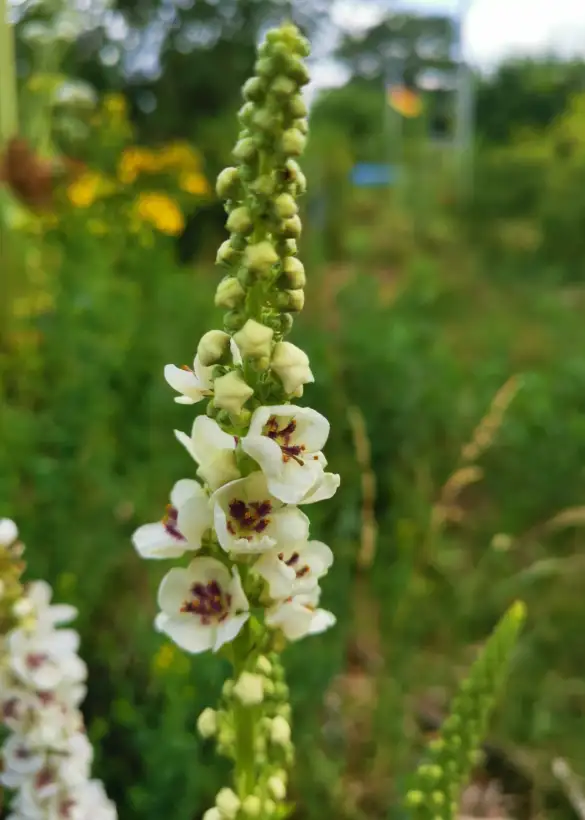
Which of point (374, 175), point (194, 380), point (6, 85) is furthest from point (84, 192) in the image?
point (374, 175)

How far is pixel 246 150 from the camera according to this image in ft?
1.94

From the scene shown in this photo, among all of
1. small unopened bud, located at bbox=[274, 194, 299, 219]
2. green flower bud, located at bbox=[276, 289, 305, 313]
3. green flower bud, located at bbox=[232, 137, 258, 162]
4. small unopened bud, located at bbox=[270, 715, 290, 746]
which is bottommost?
small unopened bud, located at bbox=[270, 715, 290, 746]

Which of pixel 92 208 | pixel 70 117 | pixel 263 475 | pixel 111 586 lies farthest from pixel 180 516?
pixel 70 117

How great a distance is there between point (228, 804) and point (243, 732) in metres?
0.06

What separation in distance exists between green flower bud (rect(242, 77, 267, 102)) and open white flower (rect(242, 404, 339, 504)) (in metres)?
0.22

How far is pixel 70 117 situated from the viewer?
3932 millimetres

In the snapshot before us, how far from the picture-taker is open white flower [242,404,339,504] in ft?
2.00

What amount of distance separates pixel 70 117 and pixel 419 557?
9.79ft

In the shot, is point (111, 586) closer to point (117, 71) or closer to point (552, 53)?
point (117, 71)

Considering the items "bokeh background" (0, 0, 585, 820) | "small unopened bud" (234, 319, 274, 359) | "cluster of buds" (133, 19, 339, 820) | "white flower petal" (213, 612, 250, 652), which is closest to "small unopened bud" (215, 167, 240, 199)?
"cluster of buds" (133, 19, 339, 820)

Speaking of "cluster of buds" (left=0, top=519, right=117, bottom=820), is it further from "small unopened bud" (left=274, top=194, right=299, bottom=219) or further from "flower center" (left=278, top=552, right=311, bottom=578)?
"small unopened bud" (left=274, top=194, right=299, bottom=219)

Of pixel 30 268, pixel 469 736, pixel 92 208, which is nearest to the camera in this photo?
pixel 469 736

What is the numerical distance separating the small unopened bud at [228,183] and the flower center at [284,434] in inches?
6.8

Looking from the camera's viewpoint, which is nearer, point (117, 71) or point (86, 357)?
point (86, 357)
